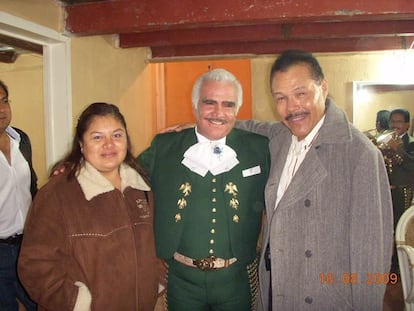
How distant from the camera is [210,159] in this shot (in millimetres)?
1901

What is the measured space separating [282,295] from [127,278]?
679mm

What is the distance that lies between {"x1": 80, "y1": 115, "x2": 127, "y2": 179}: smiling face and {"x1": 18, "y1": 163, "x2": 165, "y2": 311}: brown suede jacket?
0.16 feet

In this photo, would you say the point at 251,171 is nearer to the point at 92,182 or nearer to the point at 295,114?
the point at 295,114

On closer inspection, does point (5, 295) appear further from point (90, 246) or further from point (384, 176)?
point (384, 176)

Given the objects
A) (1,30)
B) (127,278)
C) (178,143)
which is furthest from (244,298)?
(1,30)

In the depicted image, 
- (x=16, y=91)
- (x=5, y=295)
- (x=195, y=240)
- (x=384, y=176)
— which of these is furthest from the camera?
(x=16, y=91)

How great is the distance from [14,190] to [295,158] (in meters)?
1.73

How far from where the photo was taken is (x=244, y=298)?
1809 millimetres

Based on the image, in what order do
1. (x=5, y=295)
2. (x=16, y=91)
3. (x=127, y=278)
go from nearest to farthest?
1. (x=127, y=278)
2. (x=5, y=295)
3. (x=16, y=91)

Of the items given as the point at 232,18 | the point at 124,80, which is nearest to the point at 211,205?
the point at 232,18

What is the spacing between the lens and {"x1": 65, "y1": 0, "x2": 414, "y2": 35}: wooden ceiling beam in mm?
2143

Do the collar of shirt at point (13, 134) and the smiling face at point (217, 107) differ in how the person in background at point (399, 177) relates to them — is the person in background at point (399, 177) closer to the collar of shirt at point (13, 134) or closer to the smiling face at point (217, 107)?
the smiling face at point (217, 107)

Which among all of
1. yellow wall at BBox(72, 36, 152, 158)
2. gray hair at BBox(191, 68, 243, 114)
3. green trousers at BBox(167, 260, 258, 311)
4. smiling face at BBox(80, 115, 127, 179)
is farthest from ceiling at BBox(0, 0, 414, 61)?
green trousers at BBox(167, 260, 258, 311)

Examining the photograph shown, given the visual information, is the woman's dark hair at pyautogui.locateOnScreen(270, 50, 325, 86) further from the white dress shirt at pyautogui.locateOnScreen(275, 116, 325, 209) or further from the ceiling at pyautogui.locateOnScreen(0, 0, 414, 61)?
the ceiling at pyautogui.locateOnScreen(0, 0, 414, 61)
